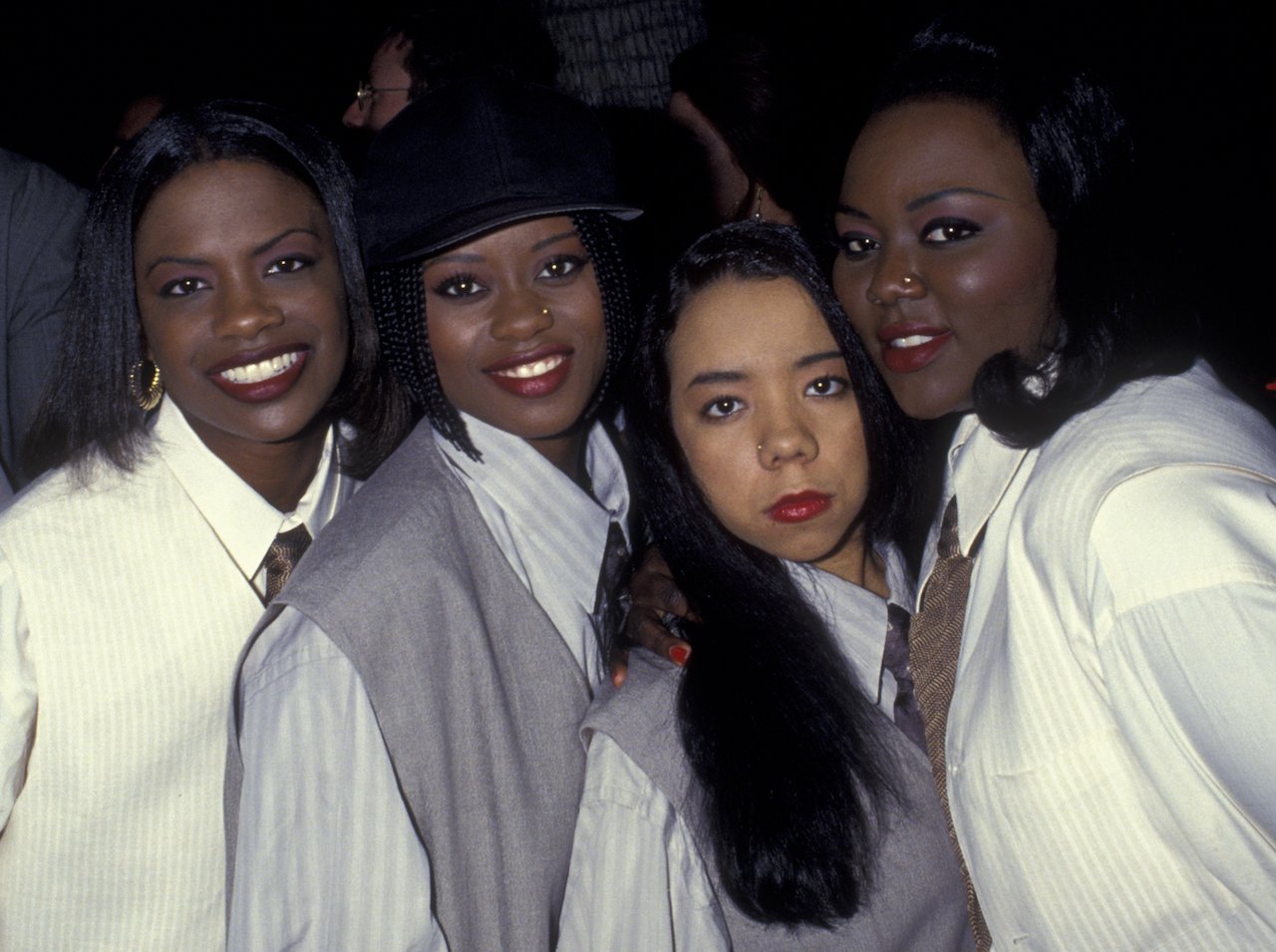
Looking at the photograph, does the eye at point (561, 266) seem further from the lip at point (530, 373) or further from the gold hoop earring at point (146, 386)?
the gold hoop earring at point (146, 386)

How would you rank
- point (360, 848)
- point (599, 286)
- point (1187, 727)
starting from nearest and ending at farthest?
point (1187, 727), point (360, 848), point (599, 286)

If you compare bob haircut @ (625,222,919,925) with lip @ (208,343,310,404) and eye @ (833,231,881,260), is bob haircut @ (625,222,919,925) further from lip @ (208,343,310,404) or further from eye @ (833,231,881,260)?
lip @ (208,343,310,404)

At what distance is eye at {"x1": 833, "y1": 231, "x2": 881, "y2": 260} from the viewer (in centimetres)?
197

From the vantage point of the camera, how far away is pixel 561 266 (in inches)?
83.6

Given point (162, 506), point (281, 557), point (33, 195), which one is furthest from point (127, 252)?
point (33, 195)

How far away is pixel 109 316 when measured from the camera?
2158 millimetres

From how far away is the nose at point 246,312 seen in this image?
6.70 ft

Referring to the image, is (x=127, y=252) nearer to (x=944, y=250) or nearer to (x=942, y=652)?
(x=944, y=250)

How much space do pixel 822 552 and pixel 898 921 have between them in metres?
0.66

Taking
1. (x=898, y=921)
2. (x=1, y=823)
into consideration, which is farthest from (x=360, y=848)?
(x=898, y=921)

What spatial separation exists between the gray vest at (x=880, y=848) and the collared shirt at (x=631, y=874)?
31 millimetres

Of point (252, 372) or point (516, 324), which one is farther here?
point (252, 372)

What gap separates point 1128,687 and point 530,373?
1153 mm

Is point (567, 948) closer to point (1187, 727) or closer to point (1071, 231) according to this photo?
point (1187, 727)
